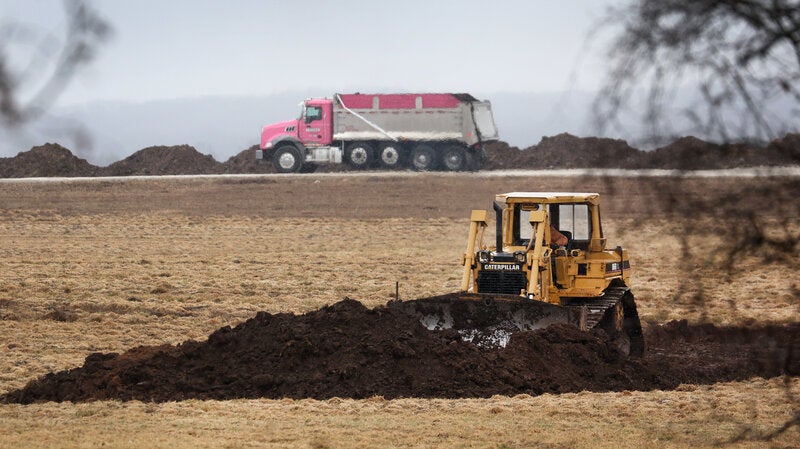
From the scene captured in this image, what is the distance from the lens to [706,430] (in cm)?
1102

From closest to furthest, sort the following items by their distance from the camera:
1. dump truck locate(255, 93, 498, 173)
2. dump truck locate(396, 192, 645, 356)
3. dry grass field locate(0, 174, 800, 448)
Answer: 1. dry grass field locate(0, 174, 800, 448)
2. dump truck locate(396, 192, 645, 356)
3. dump truck locate(255, 93, 498, 173)

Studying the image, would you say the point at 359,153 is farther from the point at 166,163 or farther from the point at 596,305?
the point at 596,305

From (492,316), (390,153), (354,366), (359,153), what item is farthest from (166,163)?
(354,366)

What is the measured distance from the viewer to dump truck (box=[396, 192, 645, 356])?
1473cm

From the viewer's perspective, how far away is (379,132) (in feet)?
150

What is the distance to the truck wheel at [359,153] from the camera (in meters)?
45.8

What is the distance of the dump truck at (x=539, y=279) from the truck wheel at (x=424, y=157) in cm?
2883

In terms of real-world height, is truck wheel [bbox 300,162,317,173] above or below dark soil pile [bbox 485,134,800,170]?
above

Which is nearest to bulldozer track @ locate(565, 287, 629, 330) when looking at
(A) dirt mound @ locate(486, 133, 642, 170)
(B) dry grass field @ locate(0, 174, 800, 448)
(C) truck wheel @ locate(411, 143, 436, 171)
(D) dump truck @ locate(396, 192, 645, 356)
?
(D) dump truck @ locate(396, 192, 645, 356)

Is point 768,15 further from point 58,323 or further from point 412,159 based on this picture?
point 412,159

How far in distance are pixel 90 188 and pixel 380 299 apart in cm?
2190

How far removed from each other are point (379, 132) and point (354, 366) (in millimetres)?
32408

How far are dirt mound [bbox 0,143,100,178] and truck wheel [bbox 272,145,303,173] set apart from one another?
857 centimetres

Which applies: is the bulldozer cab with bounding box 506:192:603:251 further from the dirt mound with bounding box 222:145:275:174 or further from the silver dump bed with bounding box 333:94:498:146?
the dirt mound with bounding box 222:145:275:174
